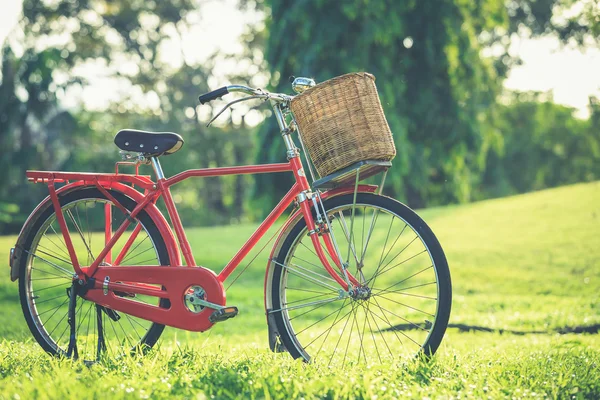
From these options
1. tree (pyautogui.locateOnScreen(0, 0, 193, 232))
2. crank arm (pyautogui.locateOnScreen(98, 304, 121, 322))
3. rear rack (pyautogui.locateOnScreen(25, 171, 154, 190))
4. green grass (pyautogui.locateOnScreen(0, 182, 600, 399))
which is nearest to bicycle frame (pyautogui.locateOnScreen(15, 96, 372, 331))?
rear rack (pyautogui.locateOnScreen(25, 171, 154, 190))

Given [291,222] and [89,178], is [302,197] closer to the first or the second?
[291,222]

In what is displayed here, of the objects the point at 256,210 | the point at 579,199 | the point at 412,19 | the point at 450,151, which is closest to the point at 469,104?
the point at 450,151

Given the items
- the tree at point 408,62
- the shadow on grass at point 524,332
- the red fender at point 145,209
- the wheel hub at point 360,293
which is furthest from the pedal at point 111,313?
the tree at point 408,62

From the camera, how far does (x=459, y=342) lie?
17.2 ft

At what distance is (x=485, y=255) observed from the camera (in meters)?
9.43

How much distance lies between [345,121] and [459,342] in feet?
9.20

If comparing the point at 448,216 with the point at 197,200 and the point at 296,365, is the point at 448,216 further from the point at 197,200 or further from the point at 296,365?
the point at 197,200

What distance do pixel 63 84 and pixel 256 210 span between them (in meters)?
10.9

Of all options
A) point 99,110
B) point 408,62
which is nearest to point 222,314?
point 408,62

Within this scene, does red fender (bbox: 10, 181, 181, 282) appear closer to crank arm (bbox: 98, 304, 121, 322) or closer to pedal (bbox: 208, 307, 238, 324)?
pedal (bbox: 208, 307, 238, 324)

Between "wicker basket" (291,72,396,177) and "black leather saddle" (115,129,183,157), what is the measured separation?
2.39ft

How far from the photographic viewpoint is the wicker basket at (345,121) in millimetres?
3082

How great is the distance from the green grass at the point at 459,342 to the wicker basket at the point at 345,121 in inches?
38.9

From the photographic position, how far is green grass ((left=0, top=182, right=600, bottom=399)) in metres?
2.77
